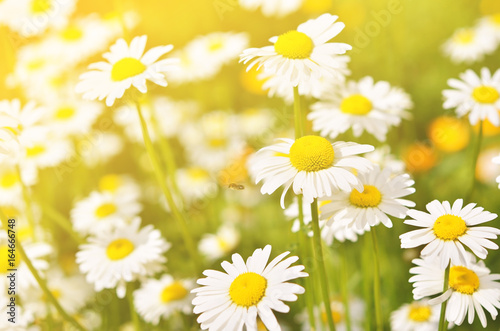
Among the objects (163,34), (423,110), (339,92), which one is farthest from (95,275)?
(163,34)

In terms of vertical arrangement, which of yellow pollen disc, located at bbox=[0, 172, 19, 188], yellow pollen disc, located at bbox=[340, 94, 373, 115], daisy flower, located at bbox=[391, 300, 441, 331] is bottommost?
daisy flower, located at bbox=[391, 300, 441, 331]

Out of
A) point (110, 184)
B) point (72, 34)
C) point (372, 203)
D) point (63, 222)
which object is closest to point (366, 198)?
point (372, 203)

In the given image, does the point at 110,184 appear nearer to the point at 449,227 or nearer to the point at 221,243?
the point at 221,243

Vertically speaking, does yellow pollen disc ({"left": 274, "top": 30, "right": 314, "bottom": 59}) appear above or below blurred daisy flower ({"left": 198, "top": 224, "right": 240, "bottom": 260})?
above

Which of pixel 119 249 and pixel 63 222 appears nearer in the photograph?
pixel 119 249

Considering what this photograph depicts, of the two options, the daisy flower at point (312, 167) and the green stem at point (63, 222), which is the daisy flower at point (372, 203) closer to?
the daisy flower at point (312, 167)

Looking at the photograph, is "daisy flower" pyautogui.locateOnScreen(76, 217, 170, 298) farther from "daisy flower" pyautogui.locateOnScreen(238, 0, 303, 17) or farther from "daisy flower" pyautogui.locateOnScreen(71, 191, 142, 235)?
"daisy flower" pyautogui.locateOnScreen(238, 0, 303, 17)

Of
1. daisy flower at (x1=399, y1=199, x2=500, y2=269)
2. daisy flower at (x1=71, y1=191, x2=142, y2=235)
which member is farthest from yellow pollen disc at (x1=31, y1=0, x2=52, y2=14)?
daisy flower at (x1=399, y1=199, x2=500, y2=269)
